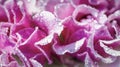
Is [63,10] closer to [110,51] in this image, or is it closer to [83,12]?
[83,12]

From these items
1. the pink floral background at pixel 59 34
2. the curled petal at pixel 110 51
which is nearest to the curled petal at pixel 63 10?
the pink floral background at pixel 59 34

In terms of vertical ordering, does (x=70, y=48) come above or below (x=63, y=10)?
below

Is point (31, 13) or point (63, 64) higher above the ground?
point (31, 13)

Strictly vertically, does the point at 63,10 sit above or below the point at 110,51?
above

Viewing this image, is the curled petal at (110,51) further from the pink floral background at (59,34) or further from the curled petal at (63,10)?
the curled petal at (63,10)

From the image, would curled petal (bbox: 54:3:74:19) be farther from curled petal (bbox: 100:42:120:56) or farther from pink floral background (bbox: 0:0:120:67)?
curled petal (bbox: 100:42:120:56)

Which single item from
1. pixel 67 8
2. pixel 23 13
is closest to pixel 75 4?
pixel 67 8

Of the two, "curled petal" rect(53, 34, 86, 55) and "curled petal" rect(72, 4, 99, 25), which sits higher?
"curled petal" rect(72, 4, 99, 25)

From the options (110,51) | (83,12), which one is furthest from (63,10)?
(110,51)

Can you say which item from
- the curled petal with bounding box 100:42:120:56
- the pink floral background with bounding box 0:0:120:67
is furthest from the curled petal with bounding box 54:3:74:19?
the curled petal with bounding box 100:42:120:56

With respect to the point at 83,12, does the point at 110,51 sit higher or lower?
lower

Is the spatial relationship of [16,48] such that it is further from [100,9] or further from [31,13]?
[100,9]
